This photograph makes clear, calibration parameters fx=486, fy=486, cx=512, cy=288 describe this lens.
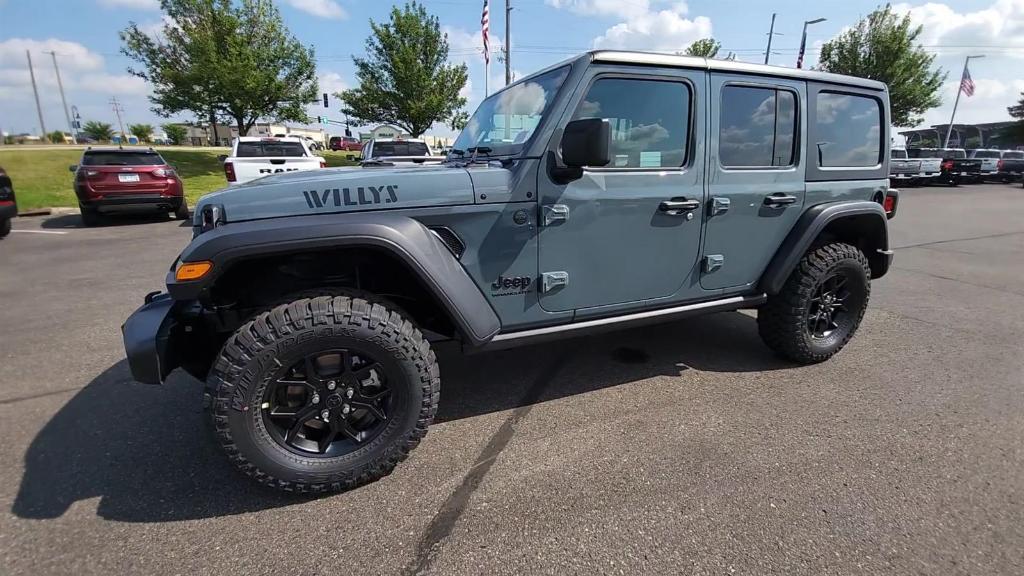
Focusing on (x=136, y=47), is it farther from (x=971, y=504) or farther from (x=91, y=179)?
(x=971, y=504)

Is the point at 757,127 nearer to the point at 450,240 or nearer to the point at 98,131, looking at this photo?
the point at 450,240

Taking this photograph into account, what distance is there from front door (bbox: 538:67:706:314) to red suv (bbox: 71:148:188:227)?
34.4 feet

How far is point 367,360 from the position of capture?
224 cm

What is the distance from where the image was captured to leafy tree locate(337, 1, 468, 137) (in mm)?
22641

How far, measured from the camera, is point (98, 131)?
62500 millimetres

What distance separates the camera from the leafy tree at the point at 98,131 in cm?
6241

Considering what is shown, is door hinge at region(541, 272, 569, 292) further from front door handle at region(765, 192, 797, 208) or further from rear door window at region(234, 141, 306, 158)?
rear door window at region(234, 141, 306, 158)

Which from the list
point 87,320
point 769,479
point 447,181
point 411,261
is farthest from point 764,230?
point 87,320

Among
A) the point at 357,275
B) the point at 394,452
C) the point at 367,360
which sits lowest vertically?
the point at 394,452

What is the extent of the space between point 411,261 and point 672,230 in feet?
4.97

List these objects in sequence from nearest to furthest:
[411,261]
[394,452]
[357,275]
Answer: [411,261]
[394,452]
[357,275]

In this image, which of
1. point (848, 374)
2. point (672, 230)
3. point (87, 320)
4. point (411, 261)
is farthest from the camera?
point (87, 320)

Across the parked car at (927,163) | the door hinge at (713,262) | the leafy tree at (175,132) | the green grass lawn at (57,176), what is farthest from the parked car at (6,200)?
the leafy tree at (175,132)

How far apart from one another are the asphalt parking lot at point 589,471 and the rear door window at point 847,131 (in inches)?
57.5
